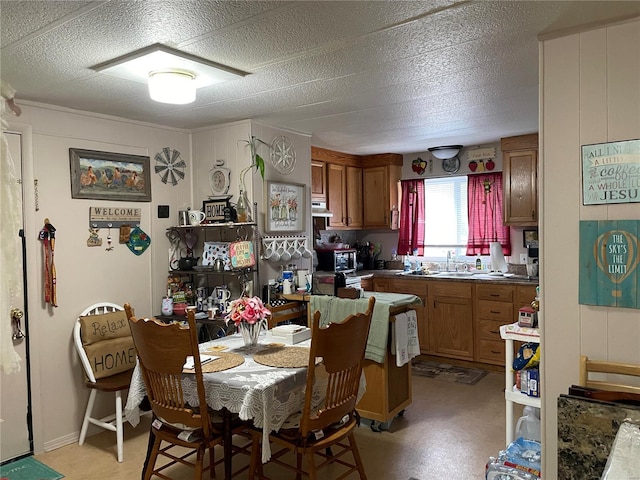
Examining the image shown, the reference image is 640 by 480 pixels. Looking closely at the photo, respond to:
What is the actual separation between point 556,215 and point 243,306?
1.67 meters

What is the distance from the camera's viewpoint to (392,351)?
3434mm

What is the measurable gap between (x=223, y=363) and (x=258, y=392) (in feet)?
1.29

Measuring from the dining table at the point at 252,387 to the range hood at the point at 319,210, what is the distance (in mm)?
2323

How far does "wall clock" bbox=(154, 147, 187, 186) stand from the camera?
4.05 metres

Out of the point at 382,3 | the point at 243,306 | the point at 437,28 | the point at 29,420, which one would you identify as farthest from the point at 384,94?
the point at 29,420

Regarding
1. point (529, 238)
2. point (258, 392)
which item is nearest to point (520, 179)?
point (529, 238)

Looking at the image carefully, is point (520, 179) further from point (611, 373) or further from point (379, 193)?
point (611, 373)

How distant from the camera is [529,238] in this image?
17.1ft

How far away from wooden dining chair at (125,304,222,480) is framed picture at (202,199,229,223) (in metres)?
1.61

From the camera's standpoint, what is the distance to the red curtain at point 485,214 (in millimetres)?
5426

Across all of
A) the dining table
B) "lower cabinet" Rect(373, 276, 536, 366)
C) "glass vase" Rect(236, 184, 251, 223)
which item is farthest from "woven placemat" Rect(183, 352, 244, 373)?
"lower cabinet" Rect(373, 276, 536, 366)

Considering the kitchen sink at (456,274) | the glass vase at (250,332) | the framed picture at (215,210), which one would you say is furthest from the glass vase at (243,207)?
the kitchen sink at (456,274)

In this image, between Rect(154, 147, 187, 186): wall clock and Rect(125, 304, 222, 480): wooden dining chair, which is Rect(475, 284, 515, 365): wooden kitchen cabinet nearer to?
Rect(154, 147, 187, 186): wall clock

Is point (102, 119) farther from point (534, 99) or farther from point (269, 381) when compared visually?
point (534, 99)
